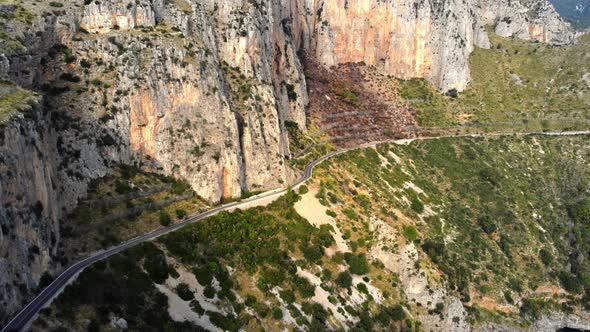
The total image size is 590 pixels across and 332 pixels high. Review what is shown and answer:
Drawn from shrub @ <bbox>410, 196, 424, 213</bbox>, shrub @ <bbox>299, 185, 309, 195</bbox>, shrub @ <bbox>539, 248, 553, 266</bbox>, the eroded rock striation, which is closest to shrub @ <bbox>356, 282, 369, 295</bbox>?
shrub @ <bbox>299, 185, 309, 195</bbox>

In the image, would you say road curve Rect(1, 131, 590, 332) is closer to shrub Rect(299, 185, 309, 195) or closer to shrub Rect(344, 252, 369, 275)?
shrub Rect(299, 185, 309, 195)

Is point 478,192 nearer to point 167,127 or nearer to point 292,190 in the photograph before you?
point 292,190

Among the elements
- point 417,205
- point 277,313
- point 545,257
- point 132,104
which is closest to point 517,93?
point 545,257

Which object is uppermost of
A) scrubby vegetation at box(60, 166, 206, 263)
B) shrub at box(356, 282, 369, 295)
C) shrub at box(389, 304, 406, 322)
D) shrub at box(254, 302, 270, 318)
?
scrubby vegetation at box(60, 166, 206, 263)

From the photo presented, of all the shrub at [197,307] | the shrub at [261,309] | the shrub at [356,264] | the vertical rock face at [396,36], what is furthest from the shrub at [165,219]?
the vertical rock face at [396,36]

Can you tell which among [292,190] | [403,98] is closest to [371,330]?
[292,190]

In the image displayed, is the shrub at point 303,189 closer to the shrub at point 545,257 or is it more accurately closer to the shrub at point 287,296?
the shrub at point 287,296
